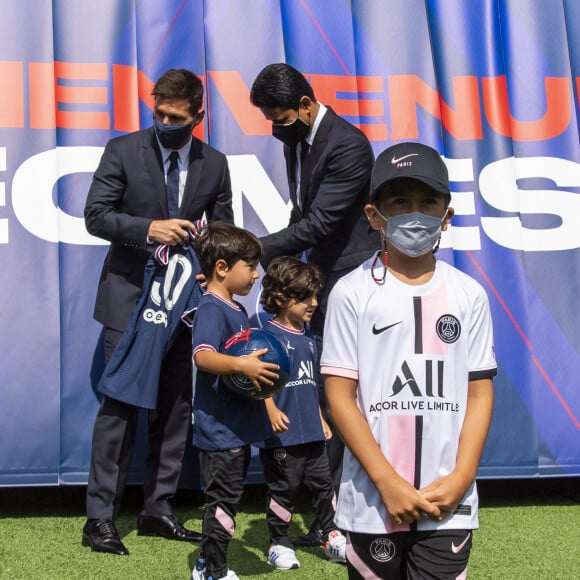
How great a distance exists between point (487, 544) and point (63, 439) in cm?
181

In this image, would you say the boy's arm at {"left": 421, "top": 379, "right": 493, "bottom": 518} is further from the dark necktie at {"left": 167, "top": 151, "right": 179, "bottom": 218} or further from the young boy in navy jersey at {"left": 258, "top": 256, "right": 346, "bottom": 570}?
the dark necktie at {"left": 167, "top": 151, "right": 179, "bottom": 218}

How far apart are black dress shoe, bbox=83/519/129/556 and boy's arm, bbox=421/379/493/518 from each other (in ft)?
5.97

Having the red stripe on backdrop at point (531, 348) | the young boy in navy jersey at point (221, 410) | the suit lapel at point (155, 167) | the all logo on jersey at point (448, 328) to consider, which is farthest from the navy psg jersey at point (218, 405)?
the red stripe on backdrop at point (531, 348)

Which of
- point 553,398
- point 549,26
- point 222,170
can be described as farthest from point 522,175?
point 222,170

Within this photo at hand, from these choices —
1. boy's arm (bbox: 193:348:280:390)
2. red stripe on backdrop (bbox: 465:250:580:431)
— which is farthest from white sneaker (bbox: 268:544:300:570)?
red stripe on backdrop (bbox: 465:250:580:431)

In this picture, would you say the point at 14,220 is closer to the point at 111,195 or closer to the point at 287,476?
the point at 111,195

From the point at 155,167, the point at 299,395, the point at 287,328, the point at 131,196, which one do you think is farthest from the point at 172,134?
the point at 299,395

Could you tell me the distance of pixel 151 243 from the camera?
3.27 m

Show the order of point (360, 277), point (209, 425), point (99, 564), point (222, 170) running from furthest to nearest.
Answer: point (222, 170) → point (99, 564) → point (209, 425) → point (360, 277)

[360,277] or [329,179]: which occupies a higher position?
[329,179]

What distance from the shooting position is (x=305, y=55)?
3.97 m

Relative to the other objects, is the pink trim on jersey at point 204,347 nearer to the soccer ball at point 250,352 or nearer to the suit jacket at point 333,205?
the soccer ball at point 250,352

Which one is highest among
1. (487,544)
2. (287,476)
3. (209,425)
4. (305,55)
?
(305,55)

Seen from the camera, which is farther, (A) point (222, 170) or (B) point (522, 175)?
(B) point (522, 175)
